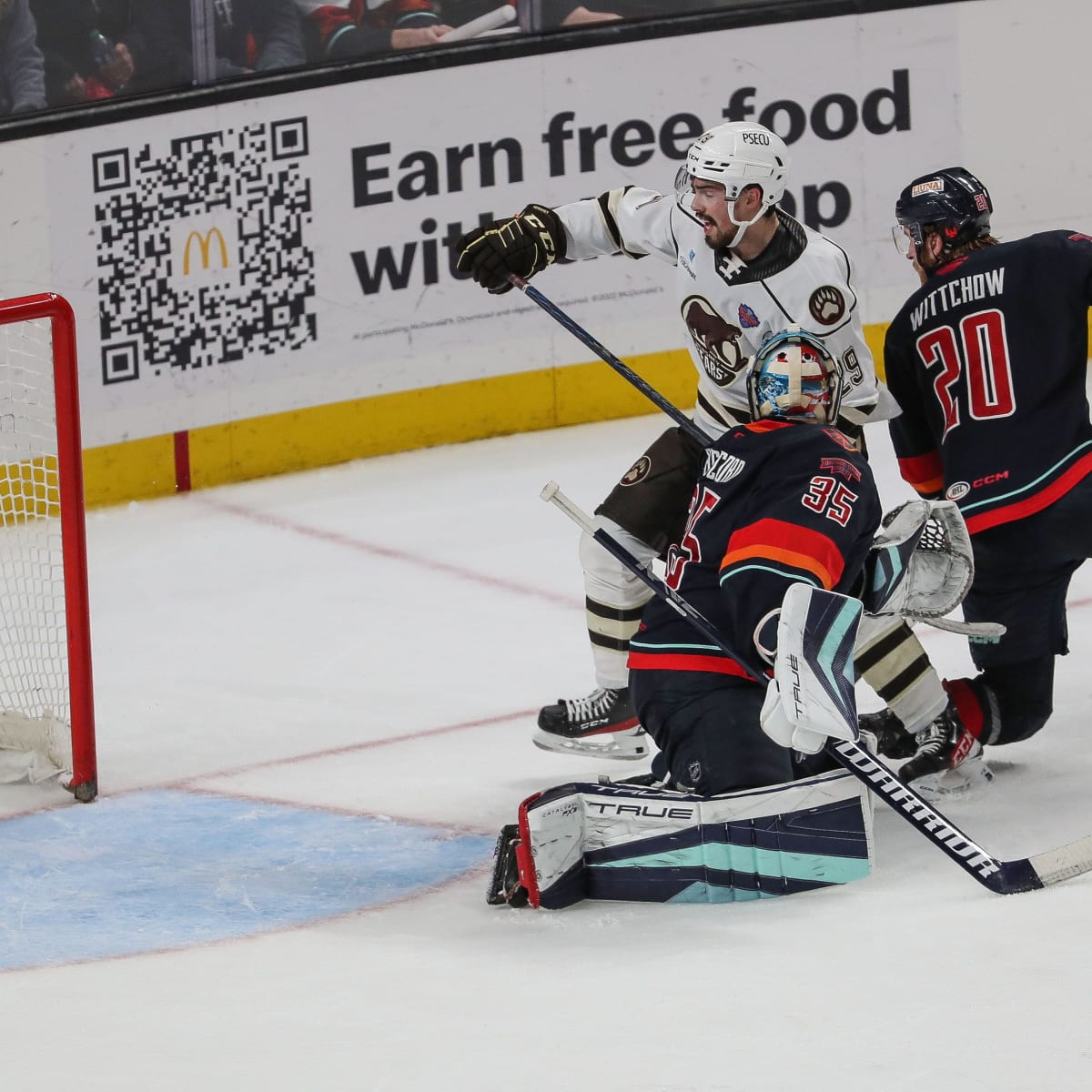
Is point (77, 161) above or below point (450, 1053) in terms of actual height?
above

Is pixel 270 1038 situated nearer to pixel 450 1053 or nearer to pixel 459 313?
pixel 450 1053

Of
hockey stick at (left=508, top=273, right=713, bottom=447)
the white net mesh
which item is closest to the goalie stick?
hockey stick at (left=508, top=273, right=713, bottom=447)

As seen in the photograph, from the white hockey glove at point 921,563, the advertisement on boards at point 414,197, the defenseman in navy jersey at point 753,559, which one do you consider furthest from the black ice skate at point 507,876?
the advertisement on boards at point 414,197

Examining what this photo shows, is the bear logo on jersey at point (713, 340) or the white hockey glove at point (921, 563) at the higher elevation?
the bear logo on jersey at point (713, 340)

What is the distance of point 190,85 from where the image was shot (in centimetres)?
613

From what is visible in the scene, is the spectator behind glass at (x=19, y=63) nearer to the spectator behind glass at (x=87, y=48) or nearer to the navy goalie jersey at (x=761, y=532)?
the spectator behind glass at (x=87, y=48)

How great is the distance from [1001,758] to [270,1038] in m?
1.72

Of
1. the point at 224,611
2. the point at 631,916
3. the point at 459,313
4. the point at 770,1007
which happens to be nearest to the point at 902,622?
the point at 631,916

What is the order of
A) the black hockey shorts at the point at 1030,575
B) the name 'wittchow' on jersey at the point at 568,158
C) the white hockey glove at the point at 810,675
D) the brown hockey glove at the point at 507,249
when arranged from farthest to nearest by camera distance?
the name 'wittchow' on jersey at the point at 568,158
the brown hockey glove at the point at 507,249
the black hockey shorts at the point at 1030,575
the white hockey glove at the point at 810,675

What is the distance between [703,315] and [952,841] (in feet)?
3.62

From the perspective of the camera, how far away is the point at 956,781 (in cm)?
390

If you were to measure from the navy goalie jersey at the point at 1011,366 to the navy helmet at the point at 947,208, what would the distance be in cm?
5

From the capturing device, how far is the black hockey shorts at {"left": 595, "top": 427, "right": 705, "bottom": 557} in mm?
3969

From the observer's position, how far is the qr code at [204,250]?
6.07 m
